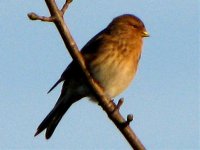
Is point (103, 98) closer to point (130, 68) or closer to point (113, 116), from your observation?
point (113, 116)

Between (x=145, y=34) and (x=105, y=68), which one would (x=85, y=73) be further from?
(x=145, y=34)

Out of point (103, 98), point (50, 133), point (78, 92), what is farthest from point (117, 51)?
point (103, 98)

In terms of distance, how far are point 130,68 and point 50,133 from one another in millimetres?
1349

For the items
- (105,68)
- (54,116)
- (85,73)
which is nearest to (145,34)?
(105,68)

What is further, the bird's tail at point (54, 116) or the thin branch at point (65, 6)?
the bird's tail at point (54, 116)

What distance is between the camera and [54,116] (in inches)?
323

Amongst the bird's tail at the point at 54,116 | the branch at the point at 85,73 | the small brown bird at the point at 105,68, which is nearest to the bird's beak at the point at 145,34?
the small brown bird at the point at 105,68

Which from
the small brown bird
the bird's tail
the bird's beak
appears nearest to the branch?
the small brown bird

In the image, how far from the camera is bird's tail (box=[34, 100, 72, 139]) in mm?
7750

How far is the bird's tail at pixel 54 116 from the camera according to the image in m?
7.75

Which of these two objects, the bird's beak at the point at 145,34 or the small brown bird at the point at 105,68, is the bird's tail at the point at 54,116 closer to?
the small brown bird at the point at 105,68

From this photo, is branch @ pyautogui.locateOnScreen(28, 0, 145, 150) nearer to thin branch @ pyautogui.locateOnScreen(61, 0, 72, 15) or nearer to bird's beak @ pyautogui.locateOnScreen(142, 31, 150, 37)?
thin branch @ pyautogui.locateOnScreen(61, 0, 72, 15)

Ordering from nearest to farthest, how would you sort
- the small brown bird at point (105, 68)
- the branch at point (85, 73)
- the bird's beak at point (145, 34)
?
the branch at point (85, 73) → the small brown bird at point (105, 68) → the bird's beak at point (145, 34)

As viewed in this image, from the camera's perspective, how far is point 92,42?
26.2ft
